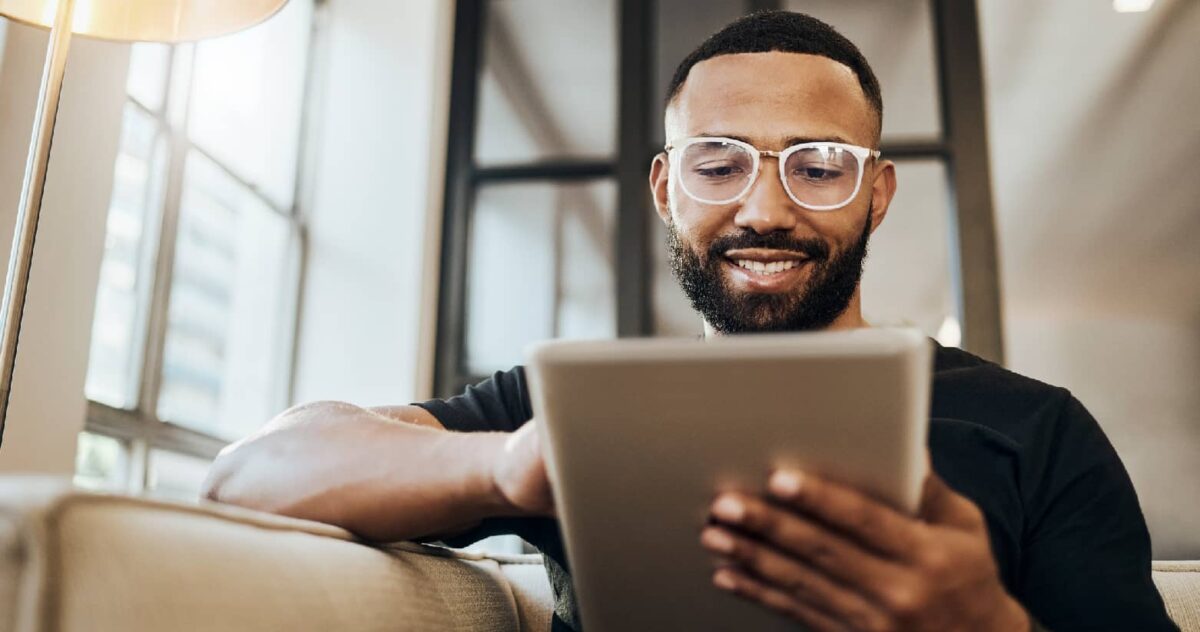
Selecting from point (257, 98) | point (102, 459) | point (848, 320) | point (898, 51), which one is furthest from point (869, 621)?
point (898, 51)

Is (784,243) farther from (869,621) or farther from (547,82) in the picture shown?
(547,82)

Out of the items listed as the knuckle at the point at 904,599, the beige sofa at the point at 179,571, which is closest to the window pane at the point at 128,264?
the beige sofa at the point at 179,571

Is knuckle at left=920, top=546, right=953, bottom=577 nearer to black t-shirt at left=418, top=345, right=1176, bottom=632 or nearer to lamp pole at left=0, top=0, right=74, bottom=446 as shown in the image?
black t-shirt at left=418, top=345, right=1176, bottom=632

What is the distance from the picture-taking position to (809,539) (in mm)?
560

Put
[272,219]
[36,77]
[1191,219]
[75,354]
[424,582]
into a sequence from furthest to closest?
[1191,219] < [272,219] < [75,354] < [36,77] < [424,582]

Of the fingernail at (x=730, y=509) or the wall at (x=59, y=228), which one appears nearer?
the fingernail at (x=730, y=509)

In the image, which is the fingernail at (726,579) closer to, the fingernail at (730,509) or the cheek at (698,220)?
the fingernail at (730,509)

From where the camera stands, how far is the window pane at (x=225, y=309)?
246cm

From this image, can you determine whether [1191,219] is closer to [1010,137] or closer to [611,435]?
[1010,137]

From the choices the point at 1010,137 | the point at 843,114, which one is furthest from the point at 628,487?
the point at 1010,137

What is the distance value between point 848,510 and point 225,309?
8.10 feet

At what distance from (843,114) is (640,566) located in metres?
0.84

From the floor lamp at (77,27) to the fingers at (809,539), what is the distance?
0.88 metres

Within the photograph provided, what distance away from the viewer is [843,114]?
131 centimetres
